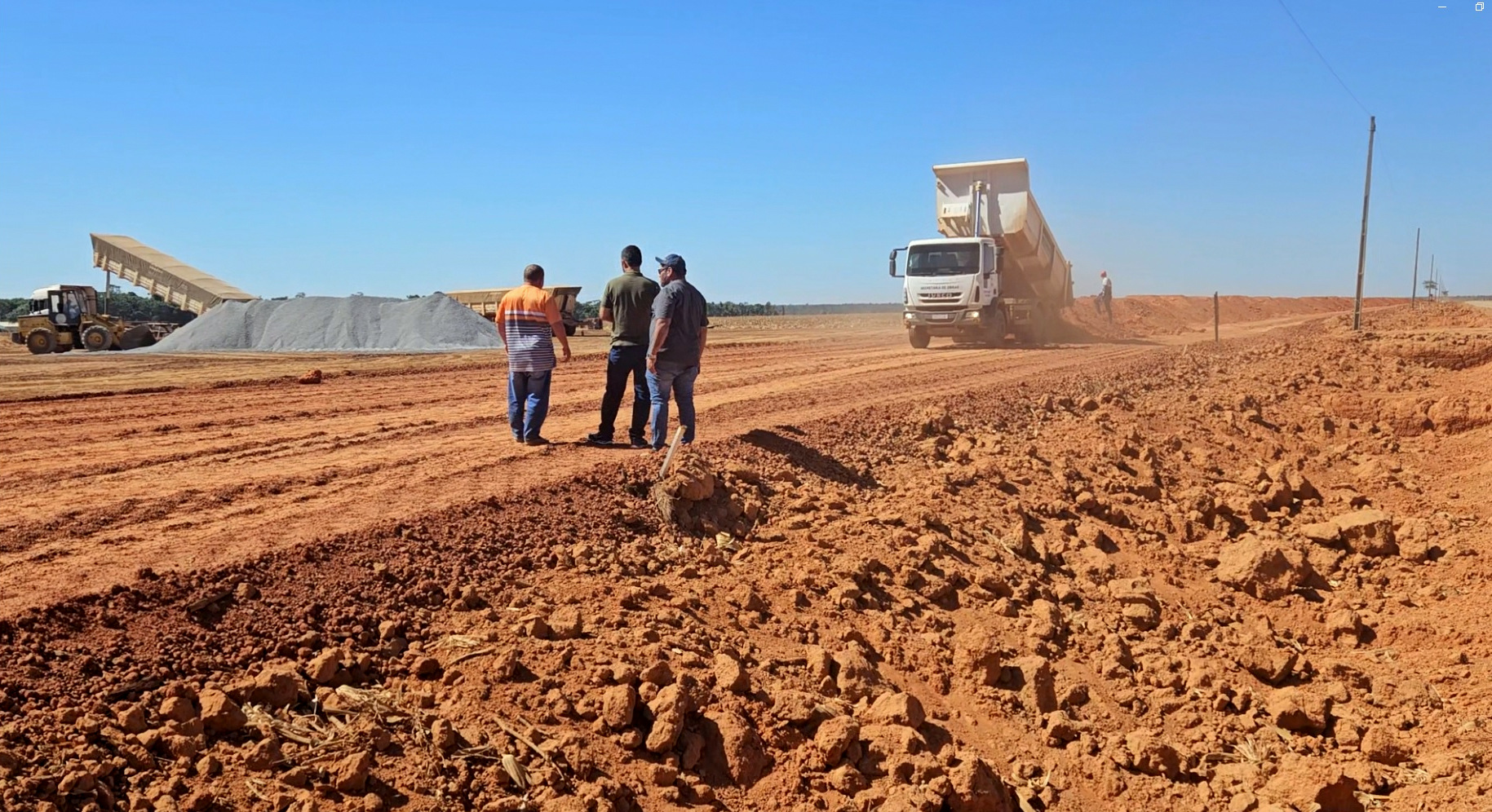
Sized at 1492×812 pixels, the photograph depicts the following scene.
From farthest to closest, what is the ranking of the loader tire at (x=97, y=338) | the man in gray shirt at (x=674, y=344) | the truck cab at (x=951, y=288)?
the loader tire at (x=97, y=338)
the truck cab at (x=951, y=288)
the man in gray shirt at (x=674, y=344)

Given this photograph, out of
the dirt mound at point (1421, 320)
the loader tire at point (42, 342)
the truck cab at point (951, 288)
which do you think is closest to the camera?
the truck cab at point (951, 288)

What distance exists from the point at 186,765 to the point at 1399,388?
1533cm

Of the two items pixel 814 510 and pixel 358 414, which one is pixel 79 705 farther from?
pixel 358 414

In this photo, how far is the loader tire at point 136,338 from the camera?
2861 centimetres

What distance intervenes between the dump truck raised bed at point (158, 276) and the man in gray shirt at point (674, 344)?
3073 centimetres

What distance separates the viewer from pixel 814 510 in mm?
7082

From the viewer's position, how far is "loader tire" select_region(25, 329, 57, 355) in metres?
27.4

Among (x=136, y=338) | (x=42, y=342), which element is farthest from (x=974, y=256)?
(x=42, y=342)

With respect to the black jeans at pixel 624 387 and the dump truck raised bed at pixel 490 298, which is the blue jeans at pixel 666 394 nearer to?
the black jeans at pixel 624 387

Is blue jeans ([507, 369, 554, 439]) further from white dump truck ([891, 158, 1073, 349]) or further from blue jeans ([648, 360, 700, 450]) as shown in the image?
white dump truck ([891, 158, 1073, 349])

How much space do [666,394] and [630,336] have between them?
57cm

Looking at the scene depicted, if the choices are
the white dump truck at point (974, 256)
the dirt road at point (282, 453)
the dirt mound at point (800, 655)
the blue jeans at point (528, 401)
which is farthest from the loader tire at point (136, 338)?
the dirt mound at point (800, 655)

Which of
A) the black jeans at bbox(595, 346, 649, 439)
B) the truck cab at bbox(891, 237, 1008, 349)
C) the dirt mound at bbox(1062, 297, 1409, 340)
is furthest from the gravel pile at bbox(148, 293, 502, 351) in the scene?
the black jeans at bbox(595, 346, 649, 439)

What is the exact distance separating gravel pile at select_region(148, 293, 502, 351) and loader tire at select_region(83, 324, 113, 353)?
4.31 feet
